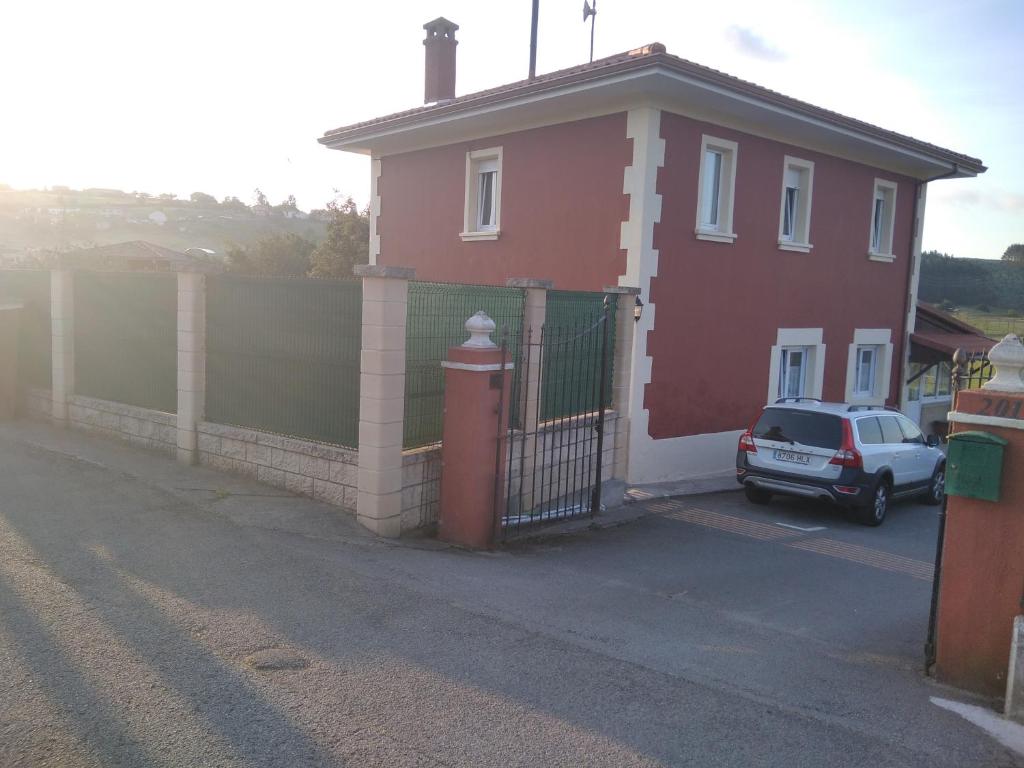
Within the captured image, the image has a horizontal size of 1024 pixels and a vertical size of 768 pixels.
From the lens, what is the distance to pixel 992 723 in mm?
4727

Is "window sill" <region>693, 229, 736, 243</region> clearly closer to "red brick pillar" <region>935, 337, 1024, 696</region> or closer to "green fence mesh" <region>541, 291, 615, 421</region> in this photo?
"green fence mesh" <region>541, 291, 615, 421</region>

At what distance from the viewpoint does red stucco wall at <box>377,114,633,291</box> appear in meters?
13.1

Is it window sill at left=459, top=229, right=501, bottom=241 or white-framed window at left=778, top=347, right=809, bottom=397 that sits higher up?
window sill at left=459, top=229, right=501, bottom=241

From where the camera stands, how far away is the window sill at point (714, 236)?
13.6 m

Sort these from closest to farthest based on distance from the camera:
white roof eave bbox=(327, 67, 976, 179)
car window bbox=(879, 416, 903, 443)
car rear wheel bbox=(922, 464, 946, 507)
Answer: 1. white roof eave bbox=(327, 67, 976, 179)
2. car window bbox=(879, 416, 903, 443)
3. car rear wheel bbox=(922, 464, 946, 507)

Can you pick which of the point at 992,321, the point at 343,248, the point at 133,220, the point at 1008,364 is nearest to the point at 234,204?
the point at 133,220

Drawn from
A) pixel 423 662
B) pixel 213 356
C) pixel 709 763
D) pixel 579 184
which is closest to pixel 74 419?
pixel 213 356

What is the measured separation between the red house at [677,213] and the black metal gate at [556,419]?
1.81 metres

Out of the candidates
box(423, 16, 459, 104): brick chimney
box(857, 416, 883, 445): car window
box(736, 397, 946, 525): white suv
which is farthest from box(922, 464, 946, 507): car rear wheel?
box(423, 16, 459, 104): brick chimney

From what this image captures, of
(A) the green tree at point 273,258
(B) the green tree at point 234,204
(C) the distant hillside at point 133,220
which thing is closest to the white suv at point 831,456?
(A) the green tree at point 273,258

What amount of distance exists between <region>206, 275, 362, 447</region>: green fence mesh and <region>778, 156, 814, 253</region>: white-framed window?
31.3 ft

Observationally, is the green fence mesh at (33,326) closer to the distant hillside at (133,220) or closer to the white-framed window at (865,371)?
the white-framed window at (865,371)

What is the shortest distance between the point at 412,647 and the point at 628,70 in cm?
876

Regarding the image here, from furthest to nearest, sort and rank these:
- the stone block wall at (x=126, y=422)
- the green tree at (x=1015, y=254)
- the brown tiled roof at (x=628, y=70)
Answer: the green tree at (x=1015, y=254)
the brown tiled roof at (x=628, y=70)
the stone block wall at (x=126, y=422)
